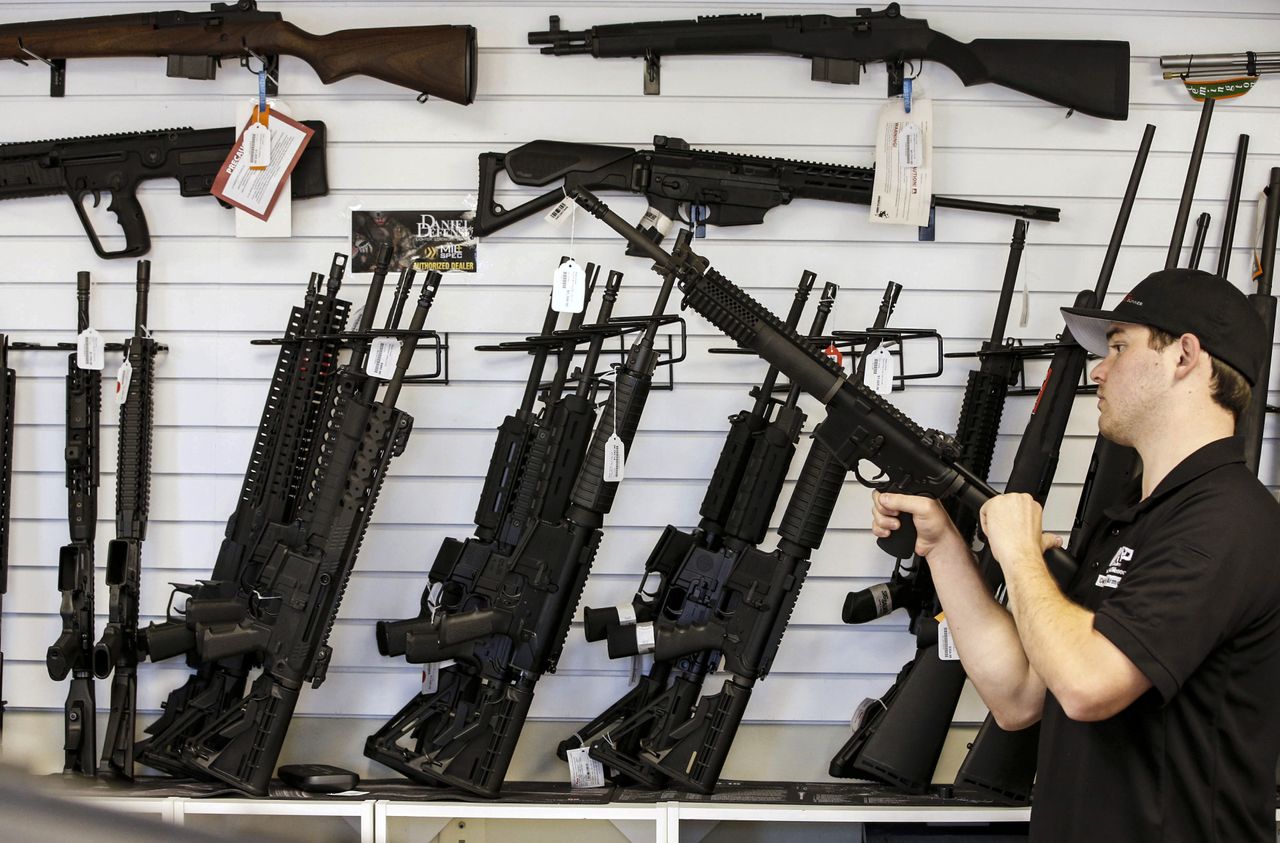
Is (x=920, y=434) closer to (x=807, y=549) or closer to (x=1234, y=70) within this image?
(x=807, y=549)

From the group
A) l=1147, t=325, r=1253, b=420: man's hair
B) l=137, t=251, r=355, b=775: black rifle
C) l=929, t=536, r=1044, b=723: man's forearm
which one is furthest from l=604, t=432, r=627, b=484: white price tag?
l=1147, t=325, r=1253, b=420: man's hair

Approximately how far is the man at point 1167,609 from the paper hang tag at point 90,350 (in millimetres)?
2802

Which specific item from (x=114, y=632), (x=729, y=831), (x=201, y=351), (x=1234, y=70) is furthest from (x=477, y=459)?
(x=1234, y=70)

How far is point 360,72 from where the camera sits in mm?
3525

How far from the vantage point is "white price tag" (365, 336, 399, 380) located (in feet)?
10.7

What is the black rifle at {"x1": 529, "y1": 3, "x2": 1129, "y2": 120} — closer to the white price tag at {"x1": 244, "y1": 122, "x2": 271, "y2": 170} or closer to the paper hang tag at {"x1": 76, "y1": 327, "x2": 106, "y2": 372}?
the white price tag at {"x1": 244, "y1": 122, "x2": 271, "y2": 170}

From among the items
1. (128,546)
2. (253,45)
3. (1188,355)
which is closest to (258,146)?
(253,45)

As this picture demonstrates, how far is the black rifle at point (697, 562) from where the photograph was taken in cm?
324

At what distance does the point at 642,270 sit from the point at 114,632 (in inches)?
78.2

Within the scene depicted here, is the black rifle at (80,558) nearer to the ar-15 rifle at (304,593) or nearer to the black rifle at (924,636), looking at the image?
the ar-15 rifle at (304,593)

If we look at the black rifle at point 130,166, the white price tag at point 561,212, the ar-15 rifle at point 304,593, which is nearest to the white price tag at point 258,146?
the black rifle at point 130,166

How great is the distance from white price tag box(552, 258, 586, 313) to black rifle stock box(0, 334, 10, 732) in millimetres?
1852

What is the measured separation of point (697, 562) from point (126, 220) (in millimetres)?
2137

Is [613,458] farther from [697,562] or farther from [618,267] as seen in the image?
[618,267]
